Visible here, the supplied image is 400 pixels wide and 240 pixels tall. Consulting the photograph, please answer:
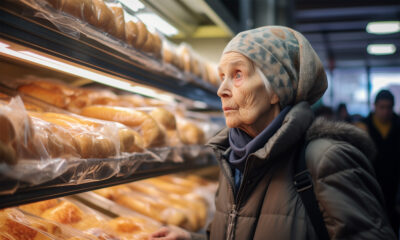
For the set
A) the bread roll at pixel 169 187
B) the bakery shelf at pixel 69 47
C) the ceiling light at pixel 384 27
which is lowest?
the bread roll at pixel 169 187

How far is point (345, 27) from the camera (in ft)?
25.9

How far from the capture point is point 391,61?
10.5 metres

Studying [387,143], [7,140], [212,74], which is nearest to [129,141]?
[7,140]

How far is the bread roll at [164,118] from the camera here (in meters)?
1.87

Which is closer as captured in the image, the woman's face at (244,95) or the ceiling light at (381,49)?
the woman's face at (244,95)

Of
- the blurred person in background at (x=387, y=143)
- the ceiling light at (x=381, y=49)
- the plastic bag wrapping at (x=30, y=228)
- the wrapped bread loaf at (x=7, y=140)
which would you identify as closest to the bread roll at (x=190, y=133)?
the plastic bag wrapping at (x=30, y=228)

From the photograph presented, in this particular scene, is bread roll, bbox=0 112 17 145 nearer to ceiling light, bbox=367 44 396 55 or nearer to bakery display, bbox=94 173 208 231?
bakery display, bbox=94 173 208 231

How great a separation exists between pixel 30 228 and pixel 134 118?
695 millimetres

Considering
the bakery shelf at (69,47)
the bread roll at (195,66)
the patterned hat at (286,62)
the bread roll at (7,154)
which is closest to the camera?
the bread roll at (7,154)

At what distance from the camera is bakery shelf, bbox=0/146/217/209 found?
0.89 meters

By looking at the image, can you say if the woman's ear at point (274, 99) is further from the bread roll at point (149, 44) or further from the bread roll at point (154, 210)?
the bread roll at point (154, 210)

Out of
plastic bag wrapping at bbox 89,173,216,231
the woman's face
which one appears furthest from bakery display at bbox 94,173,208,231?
the woman's face

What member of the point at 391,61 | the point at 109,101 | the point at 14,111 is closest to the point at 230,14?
the point at 109,101

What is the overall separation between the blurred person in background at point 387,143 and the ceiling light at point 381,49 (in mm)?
5858
